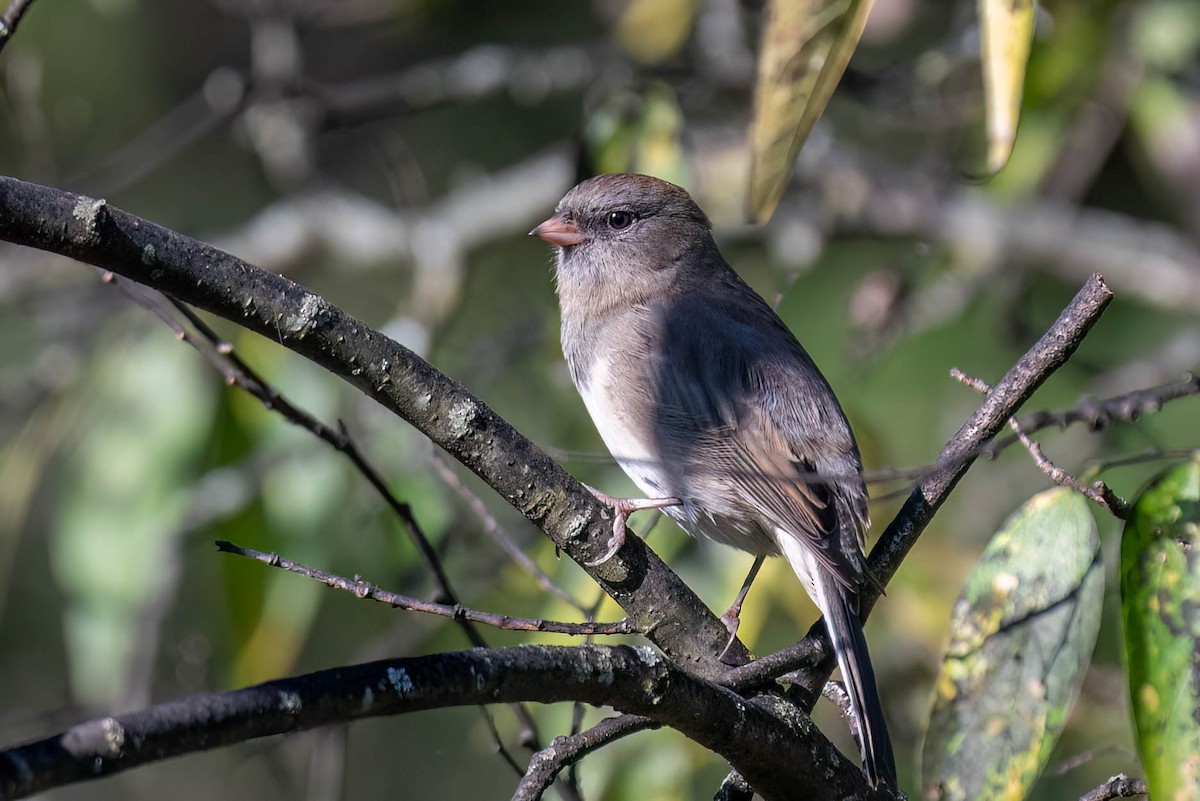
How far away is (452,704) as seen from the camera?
127 centimetres

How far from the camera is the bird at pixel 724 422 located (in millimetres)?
2504

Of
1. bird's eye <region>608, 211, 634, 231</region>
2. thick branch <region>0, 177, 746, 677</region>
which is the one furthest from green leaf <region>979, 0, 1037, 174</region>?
bird's eye <region>608, 211, 634, 231</region>

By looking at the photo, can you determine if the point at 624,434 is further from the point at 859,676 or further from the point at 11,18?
the point at 11,18

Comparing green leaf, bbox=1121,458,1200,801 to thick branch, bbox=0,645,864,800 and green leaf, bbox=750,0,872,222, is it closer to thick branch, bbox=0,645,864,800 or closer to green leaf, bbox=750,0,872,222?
thick branch, bbox=0,645,864,800

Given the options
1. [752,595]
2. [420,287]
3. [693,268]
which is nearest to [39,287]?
[420,287]

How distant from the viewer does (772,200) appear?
5.96 ft

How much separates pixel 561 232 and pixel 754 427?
85 cm

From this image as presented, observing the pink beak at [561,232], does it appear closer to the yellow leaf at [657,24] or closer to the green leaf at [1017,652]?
the yellow leaf at [657,24]

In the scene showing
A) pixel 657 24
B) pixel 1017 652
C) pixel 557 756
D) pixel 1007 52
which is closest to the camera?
pixel 557 756

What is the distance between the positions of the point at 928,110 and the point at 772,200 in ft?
9.06

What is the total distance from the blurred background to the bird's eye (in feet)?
0.49

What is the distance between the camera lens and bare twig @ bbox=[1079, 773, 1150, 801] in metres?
1.71

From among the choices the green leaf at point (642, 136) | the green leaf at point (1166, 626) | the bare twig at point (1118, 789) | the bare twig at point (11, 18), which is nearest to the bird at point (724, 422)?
the green leaf at point (642, 136)

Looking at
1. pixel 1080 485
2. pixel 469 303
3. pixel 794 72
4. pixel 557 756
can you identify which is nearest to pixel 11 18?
pixel 794 72
